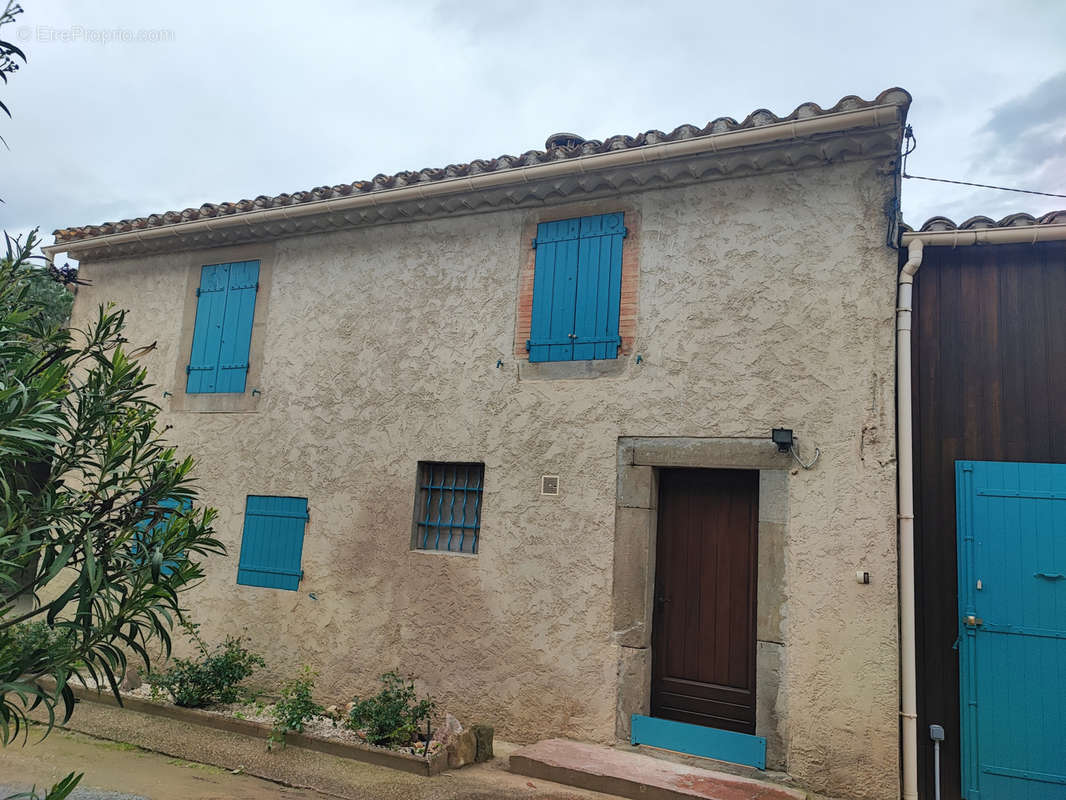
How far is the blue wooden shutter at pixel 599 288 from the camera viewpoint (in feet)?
20.3

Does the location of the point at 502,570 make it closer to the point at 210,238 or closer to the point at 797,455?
the point at 797,455

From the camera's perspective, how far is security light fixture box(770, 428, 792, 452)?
17.5 ft

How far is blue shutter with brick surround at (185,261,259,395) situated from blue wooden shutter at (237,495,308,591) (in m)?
1.32

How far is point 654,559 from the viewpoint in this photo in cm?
593

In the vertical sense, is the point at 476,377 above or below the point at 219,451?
above

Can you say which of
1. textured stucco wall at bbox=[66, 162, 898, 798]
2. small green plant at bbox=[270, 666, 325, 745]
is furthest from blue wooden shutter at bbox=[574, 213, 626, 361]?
small green plant at bbox=[270, 666, 325, 745]

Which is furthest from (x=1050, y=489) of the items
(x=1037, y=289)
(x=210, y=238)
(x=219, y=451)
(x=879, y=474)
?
(x=210, y=238)

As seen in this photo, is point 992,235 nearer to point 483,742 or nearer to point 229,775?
point 483,742

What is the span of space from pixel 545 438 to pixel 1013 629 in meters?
3.43

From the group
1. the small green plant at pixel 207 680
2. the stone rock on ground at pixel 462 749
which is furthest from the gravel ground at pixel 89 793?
the stone rock on ground at pixel 462 749

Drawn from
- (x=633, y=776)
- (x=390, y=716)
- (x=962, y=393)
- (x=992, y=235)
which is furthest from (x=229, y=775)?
(x=992, y=235)

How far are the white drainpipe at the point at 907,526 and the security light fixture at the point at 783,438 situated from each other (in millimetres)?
696

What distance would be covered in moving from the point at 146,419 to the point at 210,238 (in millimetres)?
5564

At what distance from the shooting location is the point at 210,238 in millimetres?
8219
